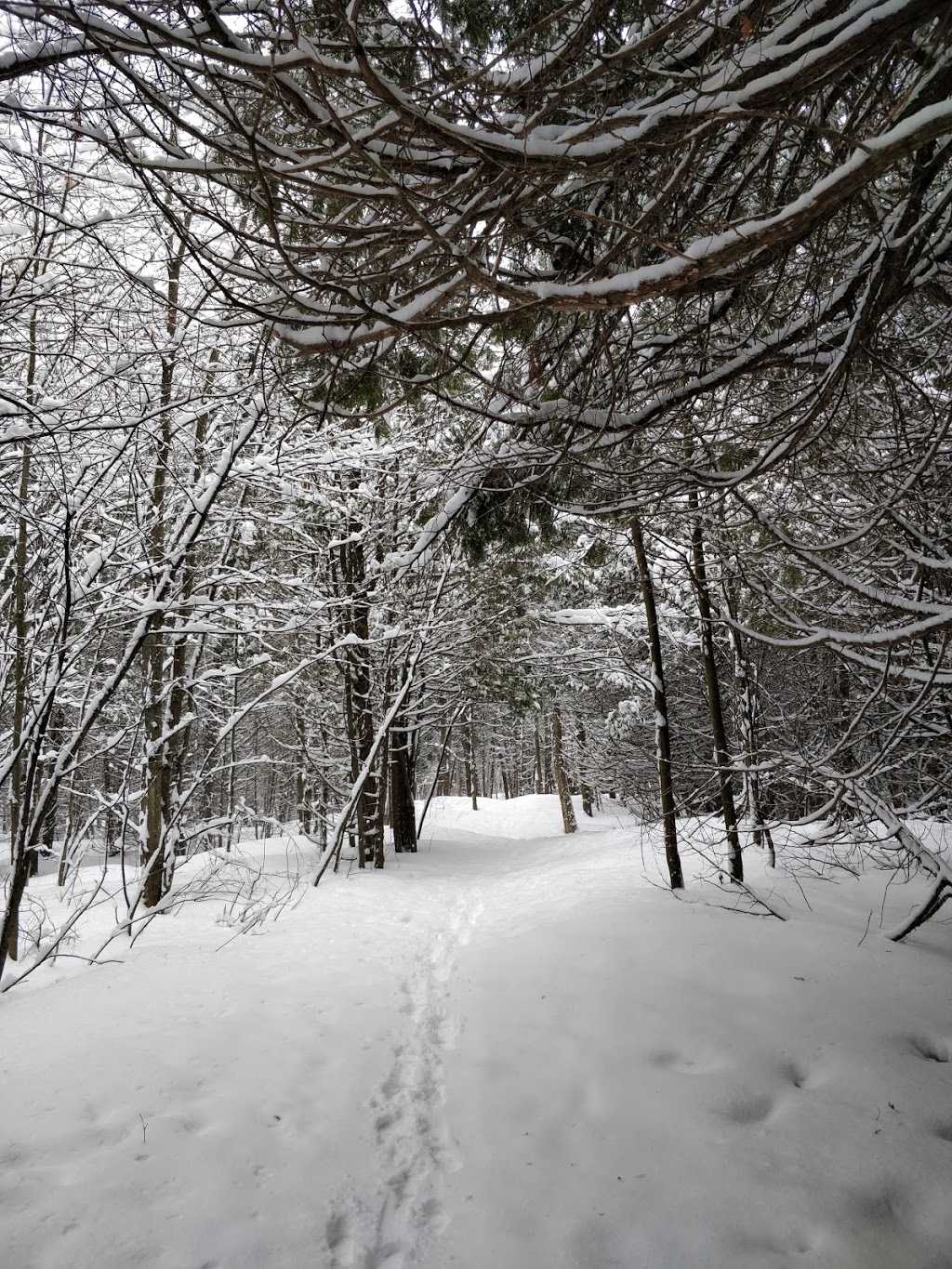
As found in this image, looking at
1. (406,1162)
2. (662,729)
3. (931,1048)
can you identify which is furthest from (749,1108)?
(662,729)

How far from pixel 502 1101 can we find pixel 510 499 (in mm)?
3256

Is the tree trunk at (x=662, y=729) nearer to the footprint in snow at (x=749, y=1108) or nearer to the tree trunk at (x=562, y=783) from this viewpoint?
the footprint in snow at (x=749, y=1108)

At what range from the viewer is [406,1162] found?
2613 millimetres

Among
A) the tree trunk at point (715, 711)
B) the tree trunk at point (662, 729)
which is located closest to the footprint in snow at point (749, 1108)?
the tree trunk at point (715, 711)

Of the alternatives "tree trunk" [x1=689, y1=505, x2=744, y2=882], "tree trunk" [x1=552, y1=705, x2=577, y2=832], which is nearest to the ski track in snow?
"tree trunk" [x1=689, y1=505, x2=744, y2=882]

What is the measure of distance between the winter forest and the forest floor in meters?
0.02

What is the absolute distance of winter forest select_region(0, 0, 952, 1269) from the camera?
6.00ft

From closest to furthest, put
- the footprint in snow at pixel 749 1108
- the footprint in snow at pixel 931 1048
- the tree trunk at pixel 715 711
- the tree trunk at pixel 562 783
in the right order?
the footprint in snow at pixel 749 1108 → the footprint in snow at pixel 931 1048 → the tree trunk at pixel 715 711 → the tree trunk at pixel 562 783

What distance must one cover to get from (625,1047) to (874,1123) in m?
1.13

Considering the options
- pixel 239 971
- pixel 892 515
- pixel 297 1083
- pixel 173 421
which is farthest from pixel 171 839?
pixel 892 515

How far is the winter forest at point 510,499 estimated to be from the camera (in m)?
1.83

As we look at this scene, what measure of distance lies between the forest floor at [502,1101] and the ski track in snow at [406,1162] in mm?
11

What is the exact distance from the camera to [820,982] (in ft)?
12.1

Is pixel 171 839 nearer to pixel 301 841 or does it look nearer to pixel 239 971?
pixel 239 971
